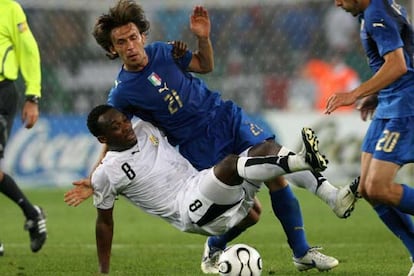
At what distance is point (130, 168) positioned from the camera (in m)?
7.36

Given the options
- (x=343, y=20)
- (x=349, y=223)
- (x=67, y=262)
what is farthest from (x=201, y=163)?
(x=343, y=20)

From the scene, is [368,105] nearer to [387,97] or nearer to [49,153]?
[387,97]

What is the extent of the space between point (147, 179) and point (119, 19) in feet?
4.15

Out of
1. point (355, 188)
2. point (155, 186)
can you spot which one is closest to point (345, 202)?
point (355, 188)

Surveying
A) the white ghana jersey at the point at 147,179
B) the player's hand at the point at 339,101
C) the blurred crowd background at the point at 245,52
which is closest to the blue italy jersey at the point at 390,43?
the player's hand at the point at 339,101

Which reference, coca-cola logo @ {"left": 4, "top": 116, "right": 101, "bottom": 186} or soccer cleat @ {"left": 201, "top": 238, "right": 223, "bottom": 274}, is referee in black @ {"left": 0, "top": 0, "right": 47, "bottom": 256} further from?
coca-cola logo @ {"left": 4, "top": 116, "right": 101, "bottom": 186}

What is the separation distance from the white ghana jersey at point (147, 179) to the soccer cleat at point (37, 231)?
211 cm

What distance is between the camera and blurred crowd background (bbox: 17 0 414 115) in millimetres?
17141

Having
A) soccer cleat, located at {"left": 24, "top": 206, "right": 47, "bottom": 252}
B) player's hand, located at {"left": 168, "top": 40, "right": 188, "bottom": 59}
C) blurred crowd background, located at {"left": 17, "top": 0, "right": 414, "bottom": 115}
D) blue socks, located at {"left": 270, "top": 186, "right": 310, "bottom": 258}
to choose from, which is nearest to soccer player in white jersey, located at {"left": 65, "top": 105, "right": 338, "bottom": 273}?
blue socks, located at {"left": 270, "top": 186, "right": 310, "bottom": 258}

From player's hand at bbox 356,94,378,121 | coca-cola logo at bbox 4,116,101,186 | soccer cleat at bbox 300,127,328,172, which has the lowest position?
coca-cola logo at bbox 4,116,101,186

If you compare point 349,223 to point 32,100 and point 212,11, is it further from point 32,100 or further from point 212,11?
point 212,11

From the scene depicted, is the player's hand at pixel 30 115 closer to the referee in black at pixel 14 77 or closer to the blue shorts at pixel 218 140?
the referee in black at pixel 14 77

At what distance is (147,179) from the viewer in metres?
7.39

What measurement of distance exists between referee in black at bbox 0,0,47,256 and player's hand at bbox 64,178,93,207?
243cm
